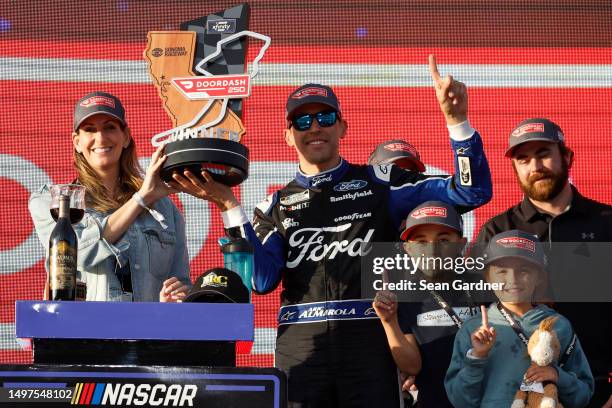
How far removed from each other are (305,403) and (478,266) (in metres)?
0.87

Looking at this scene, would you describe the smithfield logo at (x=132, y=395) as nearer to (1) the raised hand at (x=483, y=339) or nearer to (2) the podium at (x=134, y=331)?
(2) the podium at (x=134, y=331)

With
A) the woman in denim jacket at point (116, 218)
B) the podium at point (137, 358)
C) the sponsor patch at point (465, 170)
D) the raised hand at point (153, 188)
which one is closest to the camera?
the podium at point (137, 358)

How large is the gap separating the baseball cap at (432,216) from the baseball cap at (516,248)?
0.52ft

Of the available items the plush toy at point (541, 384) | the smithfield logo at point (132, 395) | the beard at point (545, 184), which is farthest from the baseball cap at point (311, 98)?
the smithfield logo at point (132, 395)

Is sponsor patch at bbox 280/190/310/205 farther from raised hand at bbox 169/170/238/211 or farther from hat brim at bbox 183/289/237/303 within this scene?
hat brim at bbox 183/289/237/303

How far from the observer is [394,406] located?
3279mm

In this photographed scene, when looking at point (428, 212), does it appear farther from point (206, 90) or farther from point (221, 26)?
point (221, 26)

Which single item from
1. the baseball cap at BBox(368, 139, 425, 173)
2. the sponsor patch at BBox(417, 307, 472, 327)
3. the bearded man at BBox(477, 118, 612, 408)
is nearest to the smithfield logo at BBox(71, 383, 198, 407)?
the sponsor patch at BBox(417, 307, 472, 327)

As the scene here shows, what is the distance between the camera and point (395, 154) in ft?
14.3

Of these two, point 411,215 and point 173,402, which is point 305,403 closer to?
point 411,215

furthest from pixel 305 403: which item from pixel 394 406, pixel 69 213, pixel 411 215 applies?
pixel 69 213

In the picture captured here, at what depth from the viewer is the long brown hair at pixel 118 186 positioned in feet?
10.8

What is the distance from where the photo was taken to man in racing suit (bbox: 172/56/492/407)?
10.7 feet

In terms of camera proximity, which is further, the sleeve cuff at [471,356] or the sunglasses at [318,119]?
the sunglasses at [318,119]
